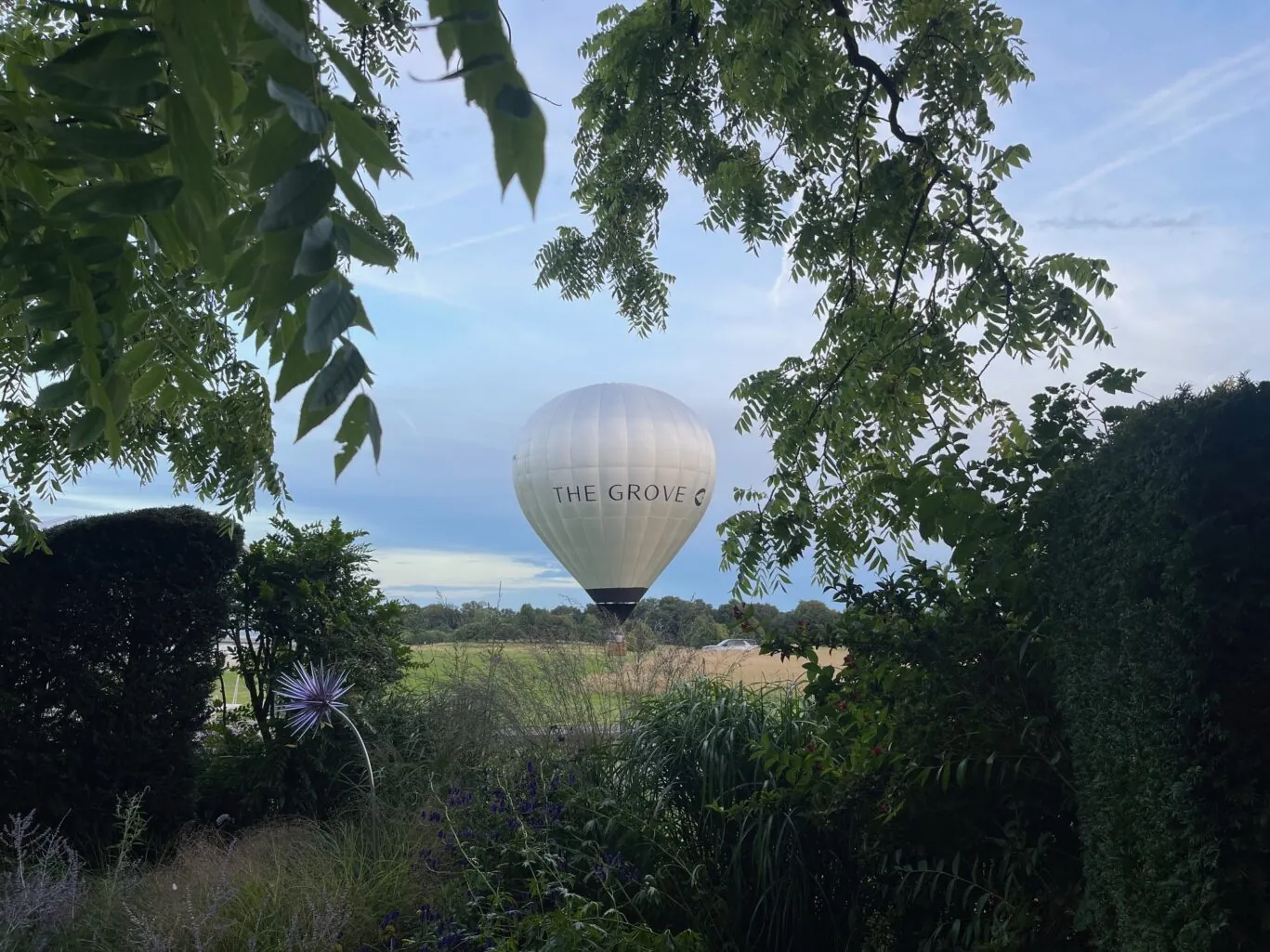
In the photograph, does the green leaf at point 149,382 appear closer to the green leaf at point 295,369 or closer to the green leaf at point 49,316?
the green leaf at point 49,316

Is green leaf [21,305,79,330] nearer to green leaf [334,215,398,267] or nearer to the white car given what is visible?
green leaf [334,215,398,267]

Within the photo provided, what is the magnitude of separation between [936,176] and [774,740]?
2.84m

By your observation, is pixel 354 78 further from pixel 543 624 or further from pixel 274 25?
pixel 543 624

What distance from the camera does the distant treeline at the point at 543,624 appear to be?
7.84 m

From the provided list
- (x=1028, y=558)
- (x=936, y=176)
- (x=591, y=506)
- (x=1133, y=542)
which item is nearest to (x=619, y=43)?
(x=936, y=176)

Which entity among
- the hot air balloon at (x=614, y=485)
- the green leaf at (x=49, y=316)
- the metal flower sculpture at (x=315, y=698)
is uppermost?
the hot air balloon at (x=614, y=485)

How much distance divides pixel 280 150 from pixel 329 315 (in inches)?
8.7

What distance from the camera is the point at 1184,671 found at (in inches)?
93.3

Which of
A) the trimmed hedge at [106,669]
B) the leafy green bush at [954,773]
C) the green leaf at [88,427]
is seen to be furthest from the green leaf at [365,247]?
the trimmed hedge at [106,669]

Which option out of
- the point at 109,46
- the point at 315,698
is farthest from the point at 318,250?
the point at 315,698

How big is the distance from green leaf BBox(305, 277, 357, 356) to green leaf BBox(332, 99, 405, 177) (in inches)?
11.2

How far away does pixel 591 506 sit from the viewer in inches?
728

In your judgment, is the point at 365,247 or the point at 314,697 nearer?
the point at 365,247

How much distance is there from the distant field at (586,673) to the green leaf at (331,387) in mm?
5278
